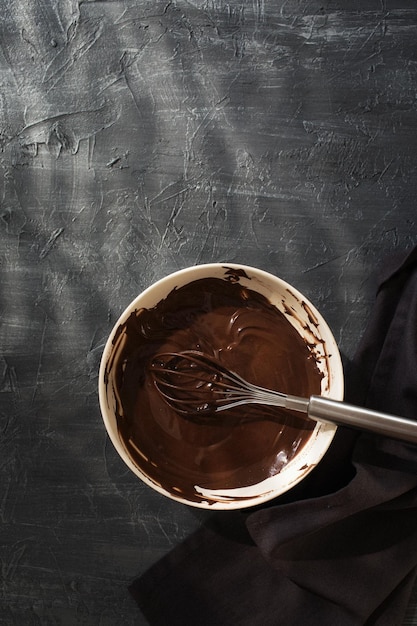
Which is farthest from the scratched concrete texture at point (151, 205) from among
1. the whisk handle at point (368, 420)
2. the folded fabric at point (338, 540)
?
the whisk handle at point (368, 420)

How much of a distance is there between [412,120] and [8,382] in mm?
794

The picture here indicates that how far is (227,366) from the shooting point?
980 millimetres

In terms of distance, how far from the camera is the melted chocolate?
981mm

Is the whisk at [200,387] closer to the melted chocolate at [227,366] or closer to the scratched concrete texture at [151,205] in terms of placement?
the melted chocolate at [227,366]

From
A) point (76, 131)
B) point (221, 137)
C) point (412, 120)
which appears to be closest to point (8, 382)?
point (76, 131)

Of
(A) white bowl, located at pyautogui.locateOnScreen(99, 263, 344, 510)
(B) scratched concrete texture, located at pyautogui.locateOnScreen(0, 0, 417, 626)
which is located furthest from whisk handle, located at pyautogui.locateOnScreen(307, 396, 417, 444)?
(B) scratched concrete texture, located at pyautogui.locateOnScreen(0, 0, 417, 626)

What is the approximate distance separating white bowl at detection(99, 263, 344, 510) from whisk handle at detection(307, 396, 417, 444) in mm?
61

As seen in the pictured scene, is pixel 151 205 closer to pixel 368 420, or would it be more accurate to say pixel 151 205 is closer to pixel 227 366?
pixel 227 366

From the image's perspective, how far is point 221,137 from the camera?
1.05 metres

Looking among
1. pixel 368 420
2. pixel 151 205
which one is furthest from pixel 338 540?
pixel 151 205

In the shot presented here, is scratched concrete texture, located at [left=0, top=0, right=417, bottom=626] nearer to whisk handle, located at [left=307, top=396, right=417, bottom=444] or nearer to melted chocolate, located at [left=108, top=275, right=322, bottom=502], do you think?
melted chocolate, located at [left=108, top=275, right=322, bottom=502]

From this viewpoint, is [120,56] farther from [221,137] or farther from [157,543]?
[157,543]

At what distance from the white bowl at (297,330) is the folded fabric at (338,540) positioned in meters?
0.06

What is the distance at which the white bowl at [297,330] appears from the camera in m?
0.94
